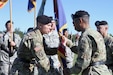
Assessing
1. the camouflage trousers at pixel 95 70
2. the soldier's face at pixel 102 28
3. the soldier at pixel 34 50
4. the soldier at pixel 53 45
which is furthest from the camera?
the soldier's face at pixel 102 28

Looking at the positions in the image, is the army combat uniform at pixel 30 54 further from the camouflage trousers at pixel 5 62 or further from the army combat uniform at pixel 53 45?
the camouflage trousers at pixel 5 62

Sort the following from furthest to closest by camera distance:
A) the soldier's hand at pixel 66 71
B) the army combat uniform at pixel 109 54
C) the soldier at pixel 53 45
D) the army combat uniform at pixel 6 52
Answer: the army combat uniform at pixel 6 52, the army combat uniform at pixel 109 54, the soldier at pixel 53 45, the soldier's hand at pixel 66 71

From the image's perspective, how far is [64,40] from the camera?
852 cm

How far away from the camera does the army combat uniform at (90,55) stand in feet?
22.1

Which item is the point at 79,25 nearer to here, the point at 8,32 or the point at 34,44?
the point at 34,44

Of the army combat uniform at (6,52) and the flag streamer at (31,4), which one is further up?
the flag streamer at (31,4)

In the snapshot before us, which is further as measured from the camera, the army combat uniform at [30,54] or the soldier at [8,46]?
the soldier at [8,46]

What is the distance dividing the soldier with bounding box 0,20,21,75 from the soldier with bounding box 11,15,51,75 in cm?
313

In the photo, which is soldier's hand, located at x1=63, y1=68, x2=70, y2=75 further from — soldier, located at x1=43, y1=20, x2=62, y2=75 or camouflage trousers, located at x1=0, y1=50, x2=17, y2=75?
camouflage trousers, located at x1=0, y1=50, x2=17, y2=75

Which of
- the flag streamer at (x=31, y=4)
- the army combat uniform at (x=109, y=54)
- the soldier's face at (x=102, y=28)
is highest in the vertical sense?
the flag streamer at (x=31, y=4)

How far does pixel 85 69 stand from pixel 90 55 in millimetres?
345

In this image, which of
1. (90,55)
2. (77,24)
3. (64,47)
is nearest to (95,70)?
A: (90,55)

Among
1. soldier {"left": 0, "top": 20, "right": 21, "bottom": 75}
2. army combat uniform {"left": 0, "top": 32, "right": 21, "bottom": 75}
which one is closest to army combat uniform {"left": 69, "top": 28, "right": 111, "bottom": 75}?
soldier {"left": 0, "top": 20, "right": 21, "bottom": 75}

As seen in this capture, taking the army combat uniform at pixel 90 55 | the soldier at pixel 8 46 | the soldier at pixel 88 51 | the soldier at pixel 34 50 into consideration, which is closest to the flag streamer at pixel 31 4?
the soldier at pixel 8 46
